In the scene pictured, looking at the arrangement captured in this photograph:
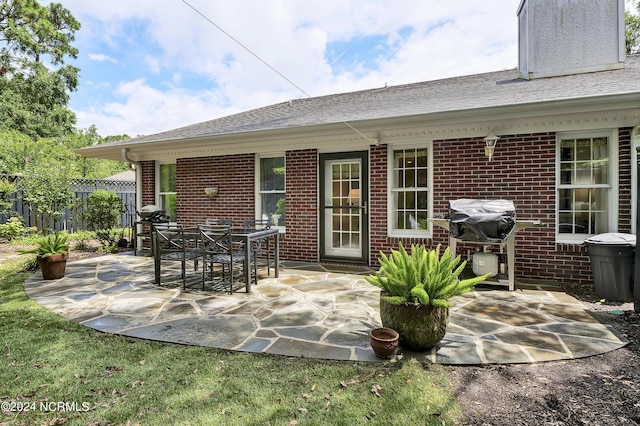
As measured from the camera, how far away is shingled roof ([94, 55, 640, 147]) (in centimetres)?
499

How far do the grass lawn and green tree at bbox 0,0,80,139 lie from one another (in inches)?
791

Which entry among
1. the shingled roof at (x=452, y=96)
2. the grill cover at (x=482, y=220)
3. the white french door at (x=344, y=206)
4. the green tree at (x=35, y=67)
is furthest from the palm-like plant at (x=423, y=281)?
the green tree at (x=35, y=67)

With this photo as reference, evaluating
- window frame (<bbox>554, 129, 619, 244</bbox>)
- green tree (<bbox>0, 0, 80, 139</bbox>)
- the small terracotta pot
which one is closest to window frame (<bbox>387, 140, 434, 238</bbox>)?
window frame (<bbox>554, 129, 619, 244</bbox>)

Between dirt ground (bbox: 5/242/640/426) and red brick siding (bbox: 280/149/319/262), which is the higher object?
red brick siding (bbox: 280/149/319/262)

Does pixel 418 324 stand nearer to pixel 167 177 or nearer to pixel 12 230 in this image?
pixel 167 177

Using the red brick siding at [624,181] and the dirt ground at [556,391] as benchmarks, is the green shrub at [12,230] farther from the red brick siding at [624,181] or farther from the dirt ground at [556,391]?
the red brick siding at [624,181]

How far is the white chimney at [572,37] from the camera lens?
6.61 m

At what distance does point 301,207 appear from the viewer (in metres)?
7.17

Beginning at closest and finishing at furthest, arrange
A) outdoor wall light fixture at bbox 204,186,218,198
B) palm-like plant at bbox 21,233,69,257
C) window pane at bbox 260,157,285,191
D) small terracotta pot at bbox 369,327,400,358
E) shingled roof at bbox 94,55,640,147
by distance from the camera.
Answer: small terracotta pot at bbox 369,327,400,358 → shingled roof at bbox 94,55,640,147 → palm-like plant at bbox 21,233,69,257 → window pane at bbox 260,157,285,191 → outdoor wall light fixture at bbox 204,186,218,198

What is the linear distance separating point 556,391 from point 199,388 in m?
2.42

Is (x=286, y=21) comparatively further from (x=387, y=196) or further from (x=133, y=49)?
(x=133, y=49)

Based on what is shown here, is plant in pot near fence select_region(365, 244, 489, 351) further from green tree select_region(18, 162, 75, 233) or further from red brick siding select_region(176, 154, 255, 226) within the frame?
green tree select_region(18, 162, 75, 233)

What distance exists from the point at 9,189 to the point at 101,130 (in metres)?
27.2

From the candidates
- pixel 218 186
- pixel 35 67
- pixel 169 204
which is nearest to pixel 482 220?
pixel 218 186
